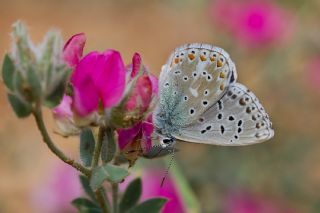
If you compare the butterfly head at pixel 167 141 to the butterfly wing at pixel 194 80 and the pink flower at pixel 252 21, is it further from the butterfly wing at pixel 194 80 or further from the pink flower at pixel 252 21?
the pink flower at pixel 252 21

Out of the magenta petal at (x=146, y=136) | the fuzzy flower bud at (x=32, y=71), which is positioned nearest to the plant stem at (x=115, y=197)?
the magenta petal at (x=146, y=136)

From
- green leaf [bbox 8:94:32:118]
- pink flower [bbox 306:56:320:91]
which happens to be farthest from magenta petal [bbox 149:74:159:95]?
pink flower [bbox 306:56:320:91]

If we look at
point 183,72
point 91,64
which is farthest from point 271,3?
point 91,64

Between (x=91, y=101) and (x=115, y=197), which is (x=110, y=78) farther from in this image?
(x=115, y=197)

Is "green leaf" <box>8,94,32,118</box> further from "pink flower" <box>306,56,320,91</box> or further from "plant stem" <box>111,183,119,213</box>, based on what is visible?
"pink flower" <box>306,56,320,91</box>

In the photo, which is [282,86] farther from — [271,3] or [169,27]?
[169,27]

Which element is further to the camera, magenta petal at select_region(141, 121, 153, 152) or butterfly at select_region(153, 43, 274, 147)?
butterfly at select_region(153, 43, 274, 147)

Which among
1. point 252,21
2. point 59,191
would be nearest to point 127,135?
point 59,191
